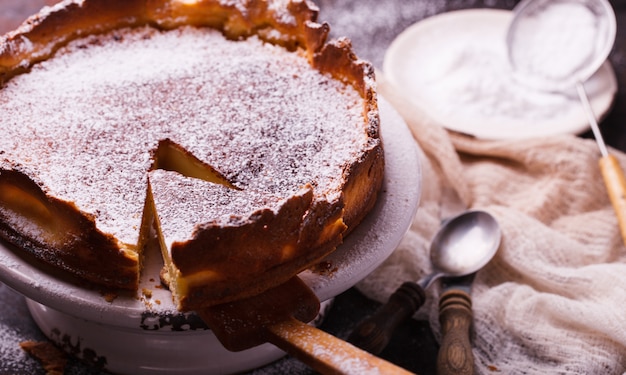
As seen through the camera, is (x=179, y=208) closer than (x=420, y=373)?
Yes

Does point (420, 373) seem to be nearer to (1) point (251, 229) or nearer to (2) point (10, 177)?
(1) point (251, 229)

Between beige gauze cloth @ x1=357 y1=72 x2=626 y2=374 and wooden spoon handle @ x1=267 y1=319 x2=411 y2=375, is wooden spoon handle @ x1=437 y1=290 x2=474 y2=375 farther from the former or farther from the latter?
wooden spoon handle @ x1=267 y1=319 x2=411 y2=375

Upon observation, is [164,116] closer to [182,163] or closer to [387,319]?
[182,163]

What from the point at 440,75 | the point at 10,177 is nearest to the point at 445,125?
the point at 440,75

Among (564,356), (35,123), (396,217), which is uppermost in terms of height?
(35,123)

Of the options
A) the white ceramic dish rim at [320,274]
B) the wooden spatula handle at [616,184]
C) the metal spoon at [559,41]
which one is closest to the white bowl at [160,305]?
the white ceramic dish rim at [320,274]

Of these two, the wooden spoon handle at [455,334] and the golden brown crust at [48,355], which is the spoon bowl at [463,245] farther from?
the golden brown crust at [48,355]
